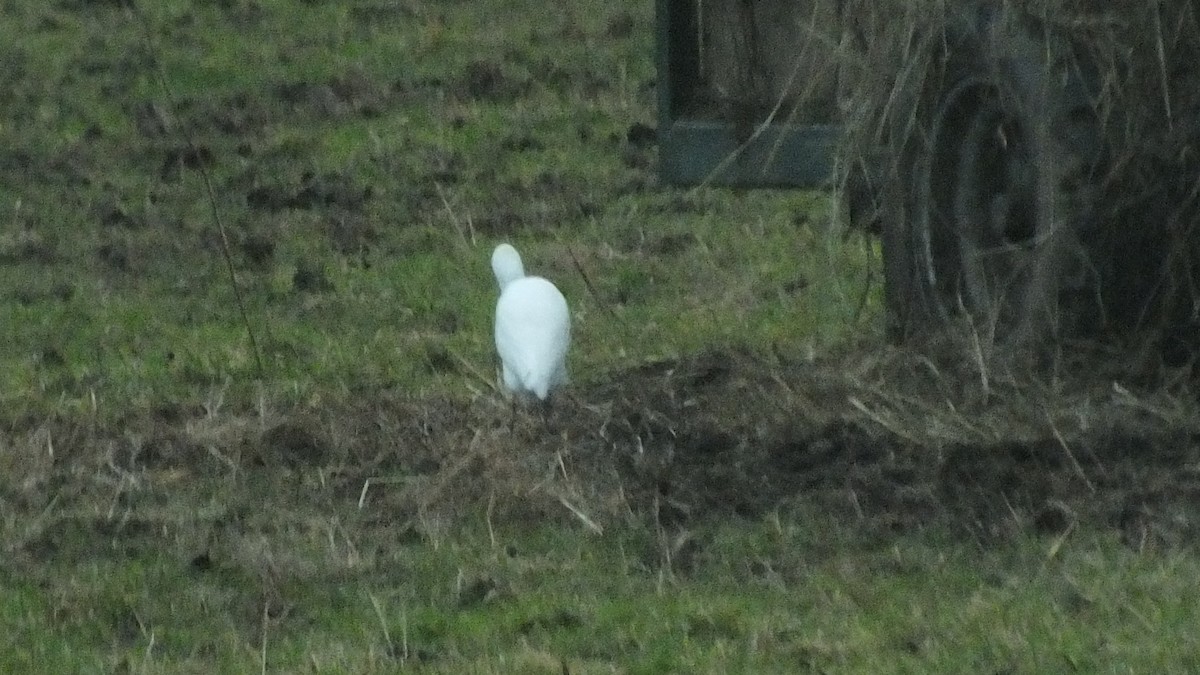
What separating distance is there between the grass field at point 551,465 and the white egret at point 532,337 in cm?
9

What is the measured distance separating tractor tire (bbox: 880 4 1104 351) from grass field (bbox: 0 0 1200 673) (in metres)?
0.21

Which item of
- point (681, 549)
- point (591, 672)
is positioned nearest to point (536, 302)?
point (681, 549)

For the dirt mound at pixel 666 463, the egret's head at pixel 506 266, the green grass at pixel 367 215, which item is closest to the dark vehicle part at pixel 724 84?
the green grass at pixel 367 215

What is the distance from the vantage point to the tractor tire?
225 inches

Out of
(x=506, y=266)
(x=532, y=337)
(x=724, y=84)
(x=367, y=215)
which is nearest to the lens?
(x=532, y=337)

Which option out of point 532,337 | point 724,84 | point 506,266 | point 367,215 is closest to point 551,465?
point 532,337

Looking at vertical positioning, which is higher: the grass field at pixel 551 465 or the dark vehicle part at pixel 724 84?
the dark vehicle part at pixel 724 84

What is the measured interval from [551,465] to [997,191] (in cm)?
153

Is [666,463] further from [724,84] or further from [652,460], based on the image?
[724,84]

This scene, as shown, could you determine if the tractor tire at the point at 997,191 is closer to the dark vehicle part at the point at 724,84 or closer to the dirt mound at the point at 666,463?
the dirt mound at the point at 666,463

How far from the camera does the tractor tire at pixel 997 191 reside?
572cm

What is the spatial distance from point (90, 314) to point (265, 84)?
4146 mm

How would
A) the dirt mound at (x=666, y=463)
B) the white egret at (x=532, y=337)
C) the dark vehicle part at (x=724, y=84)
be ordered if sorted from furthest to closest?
the dark vehicle part at (x=724, y=84) → the white egret at (x=532, y=337) → the dirt mound at (x=666, y=463)

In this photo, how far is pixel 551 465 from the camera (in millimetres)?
5609
